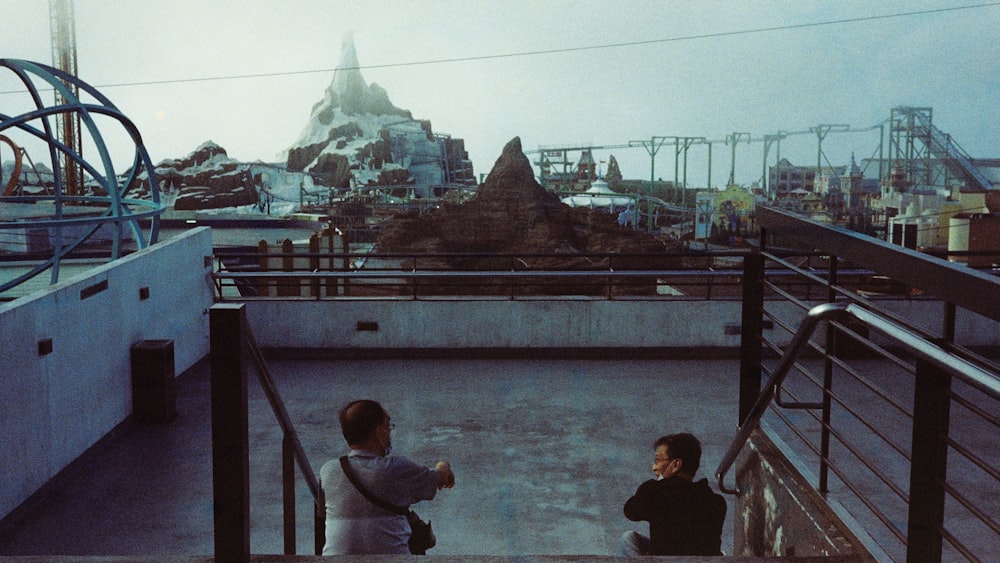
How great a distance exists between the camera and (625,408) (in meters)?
9.06

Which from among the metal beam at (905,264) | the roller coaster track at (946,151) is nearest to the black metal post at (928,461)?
the metal beam at (905,264)

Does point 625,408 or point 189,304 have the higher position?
point 189,304

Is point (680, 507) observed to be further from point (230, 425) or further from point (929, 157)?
point (929, 157)

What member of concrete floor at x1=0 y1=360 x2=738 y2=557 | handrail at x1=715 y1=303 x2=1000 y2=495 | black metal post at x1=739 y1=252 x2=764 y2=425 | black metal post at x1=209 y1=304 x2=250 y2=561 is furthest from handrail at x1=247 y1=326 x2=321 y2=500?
black metal post at x1=739 y1=252 x2=764 y2=425

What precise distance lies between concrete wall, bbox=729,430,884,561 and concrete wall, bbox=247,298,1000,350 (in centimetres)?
683

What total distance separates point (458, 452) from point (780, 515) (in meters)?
4.38

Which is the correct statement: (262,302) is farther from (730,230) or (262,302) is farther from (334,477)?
(730,230)

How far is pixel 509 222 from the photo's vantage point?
67.5 meters

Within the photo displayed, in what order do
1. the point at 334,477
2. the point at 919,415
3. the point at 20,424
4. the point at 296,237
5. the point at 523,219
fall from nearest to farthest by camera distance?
1. the point at 919,415
2. the point at 334,477
3. the point at 20,424
4. the point at 296,237
5. the point at 523,219

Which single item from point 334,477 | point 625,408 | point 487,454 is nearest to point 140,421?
point 487,454

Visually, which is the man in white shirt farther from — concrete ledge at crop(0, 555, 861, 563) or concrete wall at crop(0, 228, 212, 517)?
concrete wall at crop(0, 228, 212, 517)

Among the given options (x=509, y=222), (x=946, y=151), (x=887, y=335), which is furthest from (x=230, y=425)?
(x=946, y=151)

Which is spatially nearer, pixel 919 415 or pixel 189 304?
pixel 919 415

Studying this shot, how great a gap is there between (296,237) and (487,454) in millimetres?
51801
